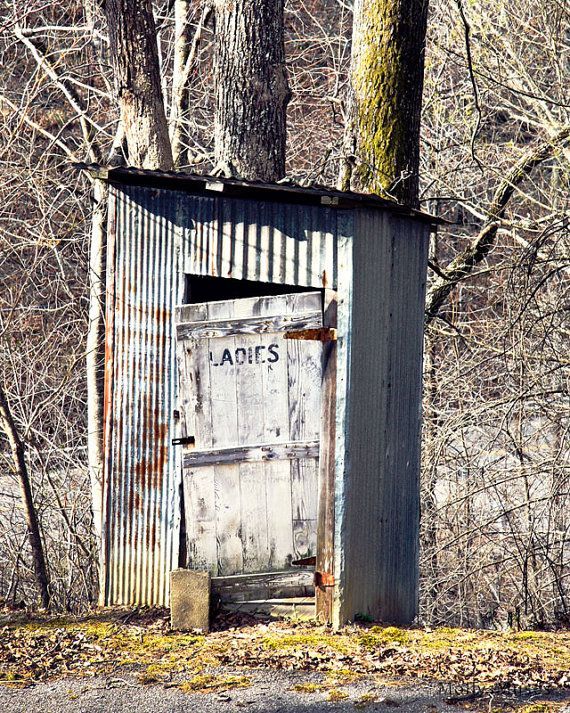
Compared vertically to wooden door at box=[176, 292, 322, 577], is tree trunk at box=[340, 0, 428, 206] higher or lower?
higher

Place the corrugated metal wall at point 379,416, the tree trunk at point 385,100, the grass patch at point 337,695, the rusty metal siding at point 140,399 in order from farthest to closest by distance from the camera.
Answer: the tree trunk at point 385,100 → the rusty metal siding at point 140,399 → the corrugated metal wall at point 379,416 → the grass patch at point 337,695

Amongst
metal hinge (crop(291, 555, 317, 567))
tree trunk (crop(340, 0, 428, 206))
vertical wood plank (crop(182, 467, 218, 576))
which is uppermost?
tree trunk (crop(340, 0, 428, 206))

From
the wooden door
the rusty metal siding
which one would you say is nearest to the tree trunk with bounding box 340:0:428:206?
the rusty metal siding

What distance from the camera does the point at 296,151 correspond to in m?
13.6

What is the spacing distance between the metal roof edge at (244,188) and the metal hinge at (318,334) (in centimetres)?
78

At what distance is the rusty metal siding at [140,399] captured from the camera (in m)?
6.73

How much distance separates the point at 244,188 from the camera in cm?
617

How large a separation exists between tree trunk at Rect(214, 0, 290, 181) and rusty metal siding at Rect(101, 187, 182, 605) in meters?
1.95

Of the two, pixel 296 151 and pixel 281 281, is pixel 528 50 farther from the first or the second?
pixel 281 281

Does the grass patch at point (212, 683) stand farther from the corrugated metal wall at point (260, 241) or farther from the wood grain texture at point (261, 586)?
the corrugated metal wall at point (260, 241)

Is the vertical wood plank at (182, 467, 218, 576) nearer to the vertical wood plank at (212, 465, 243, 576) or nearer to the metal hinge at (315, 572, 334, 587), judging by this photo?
the vertical wood plank at (212, 465, 243, 576)

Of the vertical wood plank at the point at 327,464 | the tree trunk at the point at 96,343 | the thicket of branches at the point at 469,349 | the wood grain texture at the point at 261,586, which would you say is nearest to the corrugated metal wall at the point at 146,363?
the wood grain texture at the point at 261,586

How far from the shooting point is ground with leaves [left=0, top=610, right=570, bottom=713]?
211 inches

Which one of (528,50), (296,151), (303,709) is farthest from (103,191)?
(303,709)
